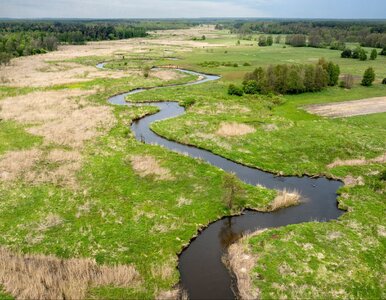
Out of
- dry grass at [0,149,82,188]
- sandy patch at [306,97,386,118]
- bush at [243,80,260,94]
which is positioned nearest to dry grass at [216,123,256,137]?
sandy patch at [306,97,386,118]

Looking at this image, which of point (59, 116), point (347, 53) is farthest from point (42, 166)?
point (347, 53)

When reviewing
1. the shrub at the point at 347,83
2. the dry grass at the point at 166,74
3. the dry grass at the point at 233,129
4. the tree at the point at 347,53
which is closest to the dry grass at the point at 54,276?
the dry grass at the point at 233,129

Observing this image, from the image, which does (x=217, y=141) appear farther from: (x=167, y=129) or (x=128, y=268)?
(x=128, y=268)

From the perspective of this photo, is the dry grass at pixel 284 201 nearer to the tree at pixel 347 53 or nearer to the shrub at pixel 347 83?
the shrub at pixel 347 83

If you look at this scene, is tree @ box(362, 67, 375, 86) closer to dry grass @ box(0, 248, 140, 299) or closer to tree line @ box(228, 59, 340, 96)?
tree line @ box(228, 59, 340, 96)

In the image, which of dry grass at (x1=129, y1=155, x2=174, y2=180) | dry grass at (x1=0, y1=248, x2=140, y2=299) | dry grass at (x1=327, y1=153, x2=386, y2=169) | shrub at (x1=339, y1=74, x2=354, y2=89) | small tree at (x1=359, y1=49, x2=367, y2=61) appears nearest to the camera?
dry grass at (x1=0, y1=248, x2=140, y2=299)

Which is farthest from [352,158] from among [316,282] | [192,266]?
[192,266]

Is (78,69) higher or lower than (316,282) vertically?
higher
